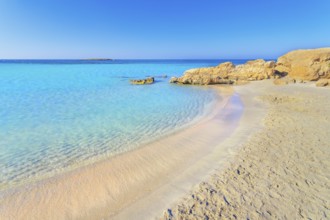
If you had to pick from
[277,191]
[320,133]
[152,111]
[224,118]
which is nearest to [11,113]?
[152,111]

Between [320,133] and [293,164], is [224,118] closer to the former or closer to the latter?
[320,133]

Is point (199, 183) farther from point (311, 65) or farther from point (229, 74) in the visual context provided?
point (229, 74)

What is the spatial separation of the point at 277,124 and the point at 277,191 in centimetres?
450

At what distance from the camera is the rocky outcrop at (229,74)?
2277 centimetres

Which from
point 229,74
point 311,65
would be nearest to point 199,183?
point 311,65

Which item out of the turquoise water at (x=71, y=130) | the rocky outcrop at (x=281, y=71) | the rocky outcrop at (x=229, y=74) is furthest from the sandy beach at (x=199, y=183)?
the rocky outcrop at (x=229, y=74)

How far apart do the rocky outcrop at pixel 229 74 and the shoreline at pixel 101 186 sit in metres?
17.1

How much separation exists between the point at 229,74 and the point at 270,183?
2353 cm

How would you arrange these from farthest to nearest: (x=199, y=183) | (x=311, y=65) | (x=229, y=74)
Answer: (x=229, y=74) < (x=311, y=65) < (x=199, y=183)

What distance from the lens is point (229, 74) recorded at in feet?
85.6

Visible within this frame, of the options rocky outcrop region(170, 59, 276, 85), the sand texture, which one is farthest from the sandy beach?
rocky outcrop region(170, 59, 276, 85)

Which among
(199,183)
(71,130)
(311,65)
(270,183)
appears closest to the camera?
(270,183)

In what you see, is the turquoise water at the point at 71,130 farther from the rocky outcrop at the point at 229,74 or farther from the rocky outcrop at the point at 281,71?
the rocky outcrop at the point at 281,71

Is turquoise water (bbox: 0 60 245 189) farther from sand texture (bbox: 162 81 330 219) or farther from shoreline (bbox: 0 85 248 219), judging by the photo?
sand texture (bbox: 162 81 330 219)
